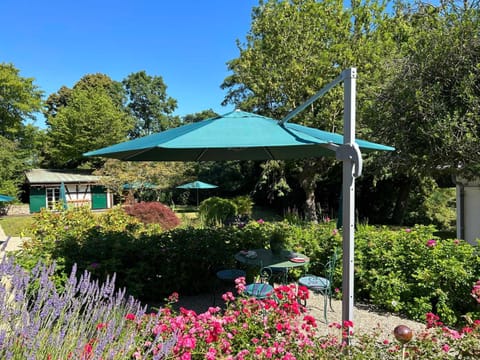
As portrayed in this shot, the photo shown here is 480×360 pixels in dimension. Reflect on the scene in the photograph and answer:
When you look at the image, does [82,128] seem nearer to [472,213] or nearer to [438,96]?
[438,96]

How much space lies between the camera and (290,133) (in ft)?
8.76

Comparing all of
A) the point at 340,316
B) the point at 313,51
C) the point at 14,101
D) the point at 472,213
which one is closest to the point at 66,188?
the point at 14,101

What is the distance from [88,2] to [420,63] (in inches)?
284

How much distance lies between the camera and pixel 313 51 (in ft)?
35.2

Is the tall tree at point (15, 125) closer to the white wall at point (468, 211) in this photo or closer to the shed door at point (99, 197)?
the shed door at point (99, 197)

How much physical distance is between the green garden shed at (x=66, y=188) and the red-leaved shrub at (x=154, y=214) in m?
11.1

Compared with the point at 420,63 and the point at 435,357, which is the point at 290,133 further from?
the point at 420,63

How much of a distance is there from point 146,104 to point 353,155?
3373 centimetres

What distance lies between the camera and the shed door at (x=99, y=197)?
23203 millimetres

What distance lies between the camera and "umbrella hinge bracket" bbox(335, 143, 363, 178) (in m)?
2.14

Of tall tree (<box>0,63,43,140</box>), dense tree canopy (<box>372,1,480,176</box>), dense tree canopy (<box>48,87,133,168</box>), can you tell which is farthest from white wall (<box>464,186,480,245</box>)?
tall tree (<box>0,63,43,140</box>)

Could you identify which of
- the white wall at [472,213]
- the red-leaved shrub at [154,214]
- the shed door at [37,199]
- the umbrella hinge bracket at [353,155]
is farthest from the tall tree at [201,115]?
the umbrella hinge bracket at [353,155]

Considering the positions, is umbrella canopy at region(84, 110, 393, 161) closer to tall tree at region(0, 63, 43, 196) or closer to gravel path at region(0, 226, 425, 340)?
gravel path at region(0, 226, 425, 340)

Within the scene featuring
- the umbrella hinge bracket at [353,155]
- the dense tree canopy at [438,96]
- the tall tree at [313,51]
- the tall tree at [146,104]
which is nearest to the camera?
the umbrella hinge bracket at [353,155]
